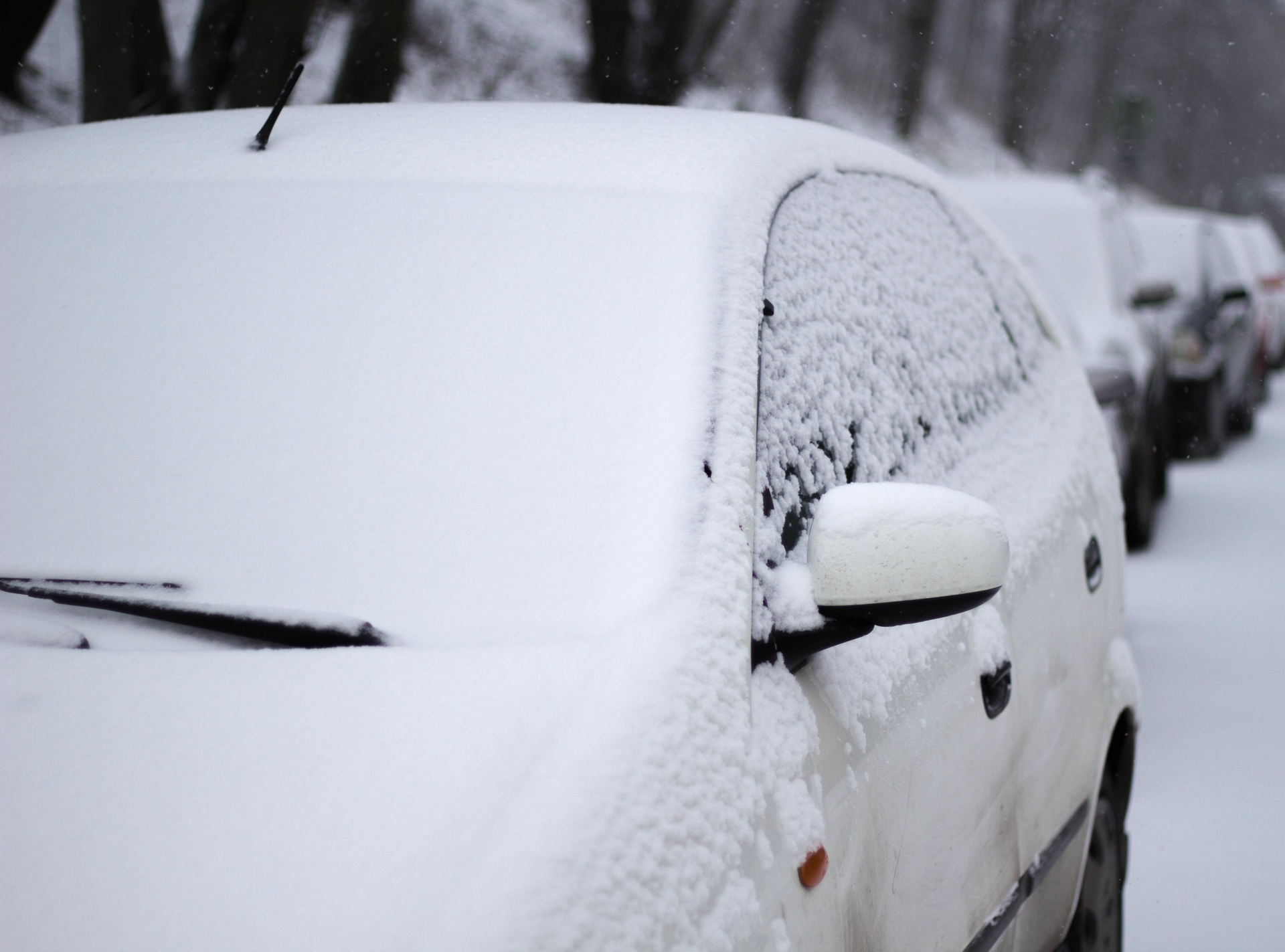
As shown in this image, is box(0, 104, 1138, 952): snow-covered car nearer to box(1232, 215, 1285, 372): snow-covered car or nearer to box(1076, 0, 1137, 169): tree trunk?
box(1232, 215, 1285, 372): snow-covered car

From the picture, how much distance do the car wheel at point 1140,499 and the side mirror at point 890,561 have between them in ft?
18.9

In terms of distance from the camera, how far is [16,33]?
27.1 ft

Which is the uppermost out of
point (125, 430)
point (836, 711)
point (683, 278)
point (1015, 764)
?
point (683, 278)

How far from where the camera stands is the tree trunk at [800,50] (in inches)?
554

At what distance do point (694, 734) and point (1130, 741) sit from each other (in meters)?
2.03

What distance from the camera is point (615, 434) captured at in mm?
1612

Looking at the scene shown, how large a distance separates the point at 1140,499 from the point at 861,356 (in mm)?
5587

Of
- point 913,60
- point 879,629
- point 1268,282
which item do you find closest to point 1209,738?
point 879,629

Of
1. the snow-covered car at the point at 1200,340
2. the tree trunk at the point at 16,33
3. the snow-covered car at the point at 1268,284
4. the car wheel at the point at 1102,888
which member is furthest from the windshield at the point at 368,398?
the snow-covered car at the point at 1268,284

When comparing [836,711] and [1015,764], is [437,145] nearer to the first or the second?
[836,711]

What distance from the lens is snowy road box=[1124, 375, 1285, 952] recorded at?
3.26 m

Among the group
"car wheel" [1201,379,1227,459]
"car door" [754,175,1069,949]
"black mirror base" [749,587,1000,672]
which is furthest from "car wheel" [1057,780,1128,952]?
"car wheel" [1201,379,1227,459]

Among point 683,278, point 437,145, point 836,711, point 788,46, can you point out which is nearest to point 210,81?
point 437,145

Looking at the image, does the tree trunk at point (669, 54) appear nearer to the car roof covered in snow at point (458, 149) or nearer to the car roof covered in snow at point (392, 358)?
the car roof covered in snow at point (458, 149)
